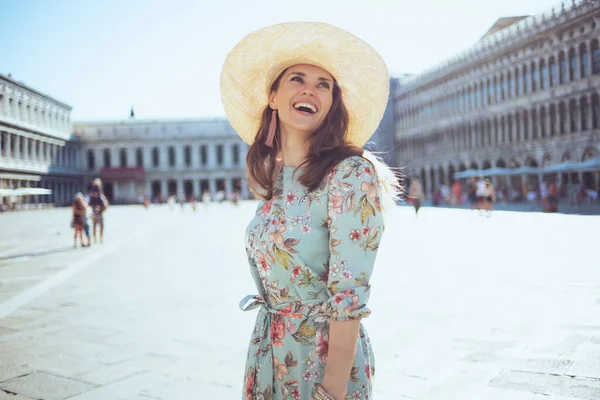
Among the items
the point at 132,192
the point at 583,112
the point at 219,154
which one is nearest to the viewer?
the point at 583,112

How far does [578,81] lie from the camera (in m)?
36.3

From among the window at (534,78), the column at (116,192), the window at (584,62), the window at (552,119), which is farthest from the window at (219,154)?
the window at (584,62)

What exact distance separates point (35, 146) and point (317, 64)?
210 ft

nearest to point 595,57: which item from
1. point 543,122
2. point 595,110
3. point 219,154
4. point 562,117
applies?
point 595,110

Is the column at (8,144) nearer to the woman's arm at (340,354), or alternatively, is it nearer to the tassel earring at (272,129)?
the tassel earring at (272,129)

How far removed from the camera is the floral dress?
5.32 feet

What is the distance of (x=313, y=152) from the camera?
185cm

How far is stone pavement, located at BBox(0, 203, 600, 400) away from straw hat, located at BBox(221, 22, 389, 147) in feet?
6.19

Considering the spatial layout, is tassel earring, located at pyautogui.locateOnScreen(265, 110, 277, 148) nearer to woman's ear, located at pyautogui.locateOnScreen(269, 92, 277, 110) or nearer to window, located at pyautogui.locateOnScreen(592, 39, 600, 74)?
woman's ear, located at pyautogui.locateOnScreen(269, 92, 277, 110)

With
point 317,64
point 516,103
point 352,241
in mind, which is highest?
point 516,103

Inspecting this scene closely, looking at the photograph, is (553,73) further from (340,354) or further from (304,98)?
(340,354)

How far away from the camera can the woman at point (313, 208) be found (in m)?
1.62

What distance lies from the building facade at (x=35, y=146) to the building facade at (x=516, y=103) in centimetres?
3698

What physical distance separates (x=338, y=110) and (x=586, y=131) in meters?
38.5
